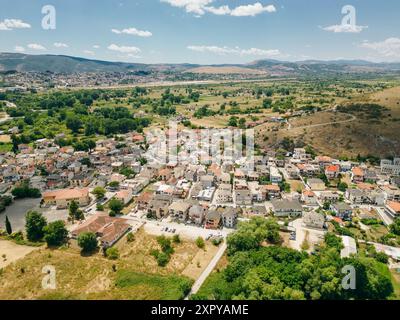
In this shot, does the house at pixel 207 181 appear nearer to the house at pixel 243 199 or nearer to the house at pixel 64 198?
the house at pixel 243 199

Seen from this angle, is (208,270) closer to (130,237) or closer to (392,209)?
(130,237)

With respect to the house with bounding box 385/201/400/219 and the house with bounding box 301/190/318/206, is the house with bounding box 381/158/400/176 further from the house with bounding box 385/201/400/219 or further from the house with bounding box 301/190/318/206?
the house with bounding box 301/190/318/206

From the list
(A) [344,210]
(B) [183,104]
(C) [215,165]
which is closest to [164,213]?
(C) [215,165]

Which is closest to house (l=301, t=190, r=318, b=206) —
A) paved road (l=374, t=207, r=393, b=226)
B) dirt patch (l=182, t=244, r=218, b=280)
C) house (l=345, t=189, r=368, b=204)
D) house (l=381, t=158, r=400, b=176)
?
house (l=345, t=189, r=368, b=204)

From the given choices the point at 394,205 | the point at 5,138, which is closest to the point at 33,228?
the point at 394,205
